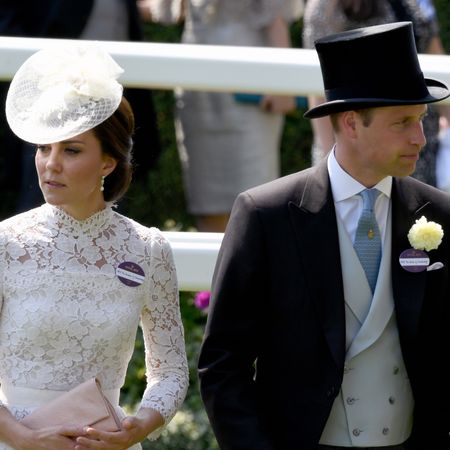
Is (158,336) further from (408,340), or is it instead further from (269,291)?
(408,340)

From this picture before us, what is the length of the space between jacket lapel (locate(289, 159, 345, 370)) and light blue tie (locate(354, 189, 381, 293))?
0.08m

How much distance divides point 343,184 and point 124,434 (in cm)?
99

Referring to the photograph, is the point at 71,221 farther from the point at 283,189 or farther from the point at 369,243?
the point at 369,243

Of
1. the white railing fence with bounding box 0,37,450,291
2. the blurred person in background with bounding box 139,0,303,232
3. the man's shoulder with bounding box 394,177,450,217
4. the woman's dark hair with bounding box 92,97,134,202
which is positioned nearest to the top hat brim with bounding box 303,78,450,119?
the man's shoulder with bounding box 394,177,450,217

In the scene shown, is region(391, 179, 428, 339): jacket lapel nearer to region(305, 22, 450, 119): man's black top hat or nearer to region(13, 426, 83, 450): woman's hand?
region(305, 22, 450, 119): man's black top hat

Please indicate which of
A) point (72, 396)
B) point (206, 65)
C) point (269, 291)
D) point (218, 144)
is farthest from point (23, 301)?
point (218, 144)

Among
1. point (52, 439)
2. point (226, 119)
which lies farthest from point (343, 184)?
point (226, 119)

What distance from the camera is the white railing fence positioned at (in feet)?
20.4

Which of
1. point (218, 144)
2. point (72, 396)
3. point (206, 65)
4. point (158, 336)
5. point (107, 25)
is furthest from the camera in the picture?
point (218, 144)

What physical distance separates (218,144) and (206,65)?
219cm

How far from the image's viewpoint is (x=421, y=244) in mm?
5012

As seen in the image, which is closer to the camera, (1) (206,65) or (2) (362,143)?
(2) (362,143)

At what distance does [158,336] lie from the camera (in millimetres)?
5105

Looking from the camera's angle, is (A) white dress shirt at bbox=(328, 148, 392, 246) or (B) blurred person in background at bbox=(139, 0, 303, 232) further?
(B) blurred person in background at bbox=(139, 0, 303, 232)
